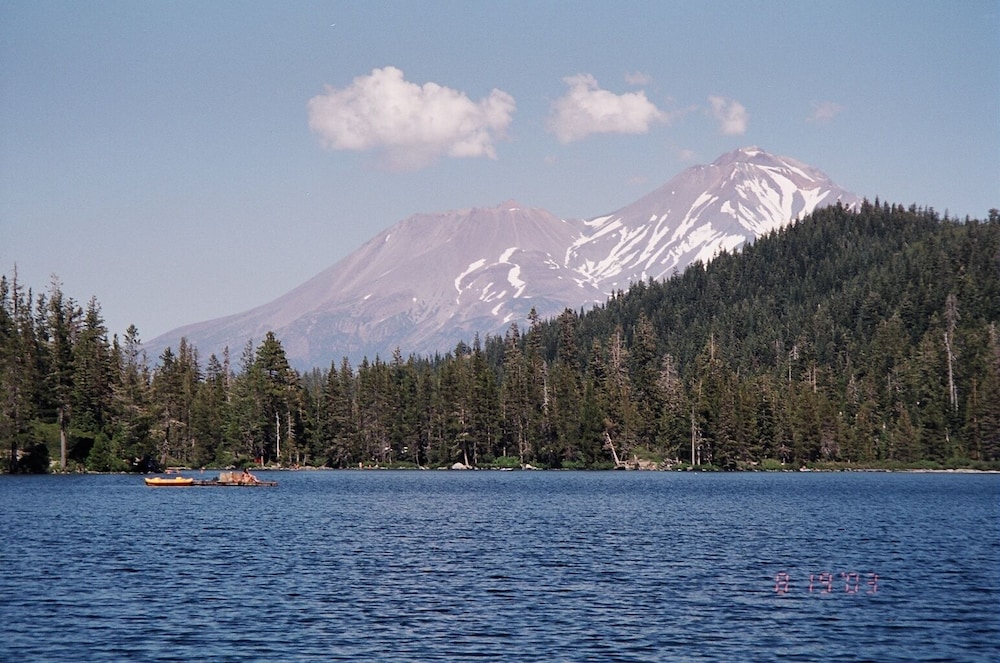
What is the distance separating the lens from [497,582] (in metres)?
52.6

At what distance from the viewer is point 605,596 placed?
160 ft

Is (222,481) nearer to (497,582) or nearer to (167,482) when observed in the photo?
(167,482)

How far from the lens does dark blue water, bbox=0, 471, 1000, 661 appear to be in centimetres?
3900

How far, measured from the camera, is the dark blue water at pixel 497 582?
39.0 m

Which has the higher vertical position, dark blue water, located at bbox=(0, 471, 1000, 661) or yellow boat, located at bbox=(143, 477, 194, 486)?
yellow boat, located at bbox=(143, 477, 194, 486)

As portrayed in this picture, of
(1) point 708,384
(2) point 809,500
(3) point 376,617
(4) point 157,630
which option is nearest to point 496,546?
(3) point 376,617

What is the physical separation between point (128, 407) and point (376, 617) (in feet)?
428
